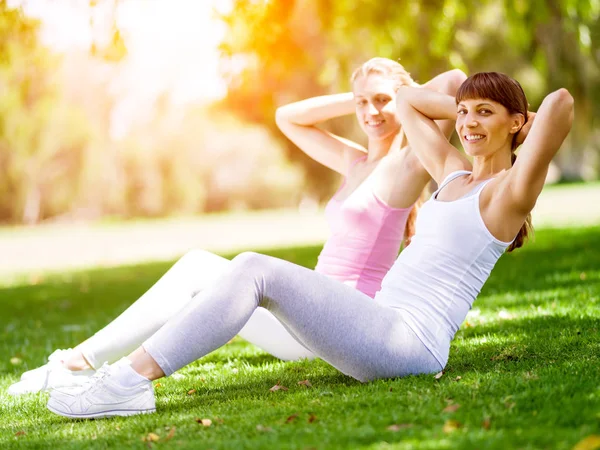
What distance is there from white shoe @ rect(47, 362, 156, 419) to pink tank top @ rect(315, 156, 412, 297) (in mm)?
1322

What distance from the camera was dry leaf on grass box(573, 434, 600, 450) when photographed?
8.00ft

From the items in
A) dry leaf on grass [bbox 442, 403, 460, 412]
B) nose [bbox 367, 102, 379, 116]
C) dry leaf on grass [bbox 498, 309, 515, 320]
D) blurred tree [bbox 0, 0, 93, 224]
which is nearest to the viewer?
dry leaf on grass [bbox 442, 403, 460, 412]

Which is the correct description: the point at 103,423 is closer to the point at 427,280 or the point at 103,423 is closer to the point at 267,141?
the point at 427,280

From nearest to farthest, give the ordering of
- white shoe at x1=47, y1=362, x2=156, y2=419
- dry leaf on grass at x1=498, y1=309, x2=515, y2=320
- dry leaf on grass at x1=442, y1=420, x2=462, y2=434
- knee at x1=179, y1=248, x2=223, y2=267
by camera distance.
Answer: dry leaf on grass at x1=442, y1=420, x2=462, y2=434 → white shoe at x1=47, y1=362, x2=156, y2=419 → knee at x1=179, y1=248, x2=223, y2=267 → dry leaf on grass at x1=498, y1=309, x2=515, y2=320

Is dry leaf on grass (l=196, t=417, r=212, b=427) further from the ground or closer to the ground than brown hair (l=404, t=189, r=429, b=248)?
closer to the ground

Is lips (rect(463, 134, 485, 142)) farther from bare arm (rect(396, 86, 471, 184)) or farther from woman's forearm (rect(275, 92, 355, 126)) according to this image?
woman's forearm (rect(275, 92, 355, 126))

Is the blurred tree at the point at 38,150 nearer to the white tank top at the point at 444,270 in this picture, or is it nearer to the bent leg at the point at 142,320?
the bent leg at the point at 142,320

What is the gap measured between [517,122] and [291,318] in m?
1.27

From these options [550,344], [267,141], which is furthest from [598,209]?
[267,141]

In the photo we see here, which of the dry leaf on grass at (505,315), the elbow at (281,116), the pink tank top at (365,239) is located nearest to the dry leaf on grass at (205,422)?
the pink tank top at (365,239)

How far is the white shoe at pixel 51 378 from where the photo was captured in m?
3.80

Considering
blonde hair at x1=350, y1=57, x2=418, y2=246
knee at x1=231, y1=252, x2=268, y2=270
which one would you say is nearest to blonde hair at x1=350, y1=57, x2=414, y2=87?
blonde hair at x1=350, y1=57, x2=418, y2=246

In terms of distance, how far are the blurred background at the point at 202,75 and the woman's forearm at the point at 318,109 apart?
450 centimetres

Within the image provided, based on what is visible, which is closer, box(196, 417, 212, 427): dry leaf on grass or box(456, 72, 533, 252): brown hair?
box(196, 417, 212, 427): dry leaf on grass
